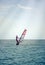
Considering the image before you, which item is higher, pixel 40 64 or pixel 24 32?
pixel 40 64

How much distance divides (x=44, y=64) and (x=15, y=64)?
2518 millimetres

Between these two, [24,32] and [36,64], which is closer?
[36,64]

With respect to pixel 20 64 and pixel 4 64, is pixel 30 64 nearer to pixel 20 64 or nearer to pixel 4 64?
pixel 20 64

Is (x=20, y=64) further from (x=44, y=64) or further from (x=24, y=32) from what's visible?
(x=24, y=32)

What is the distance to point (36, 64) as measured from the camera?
21.0 metres

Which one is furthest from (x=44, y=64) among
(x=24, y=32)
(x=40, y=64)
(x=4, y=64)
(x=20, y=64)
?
(x=24, y=32)

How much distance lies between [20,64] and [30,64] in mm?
886

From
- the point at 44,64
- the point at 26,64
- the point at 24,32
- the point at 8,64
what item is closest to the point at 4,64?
the point at 8,64

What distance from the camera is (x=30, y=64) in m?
21.0

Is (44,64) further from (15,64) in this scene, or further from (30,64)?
(15,64)

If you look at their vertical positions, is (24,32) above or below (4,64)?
below

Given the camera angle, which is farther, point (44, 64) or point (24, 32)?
point (24, 32)

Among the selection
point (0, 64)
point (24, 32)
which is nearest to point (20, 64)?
point (0, 64)

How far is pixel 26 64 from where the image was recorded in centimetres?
2105
